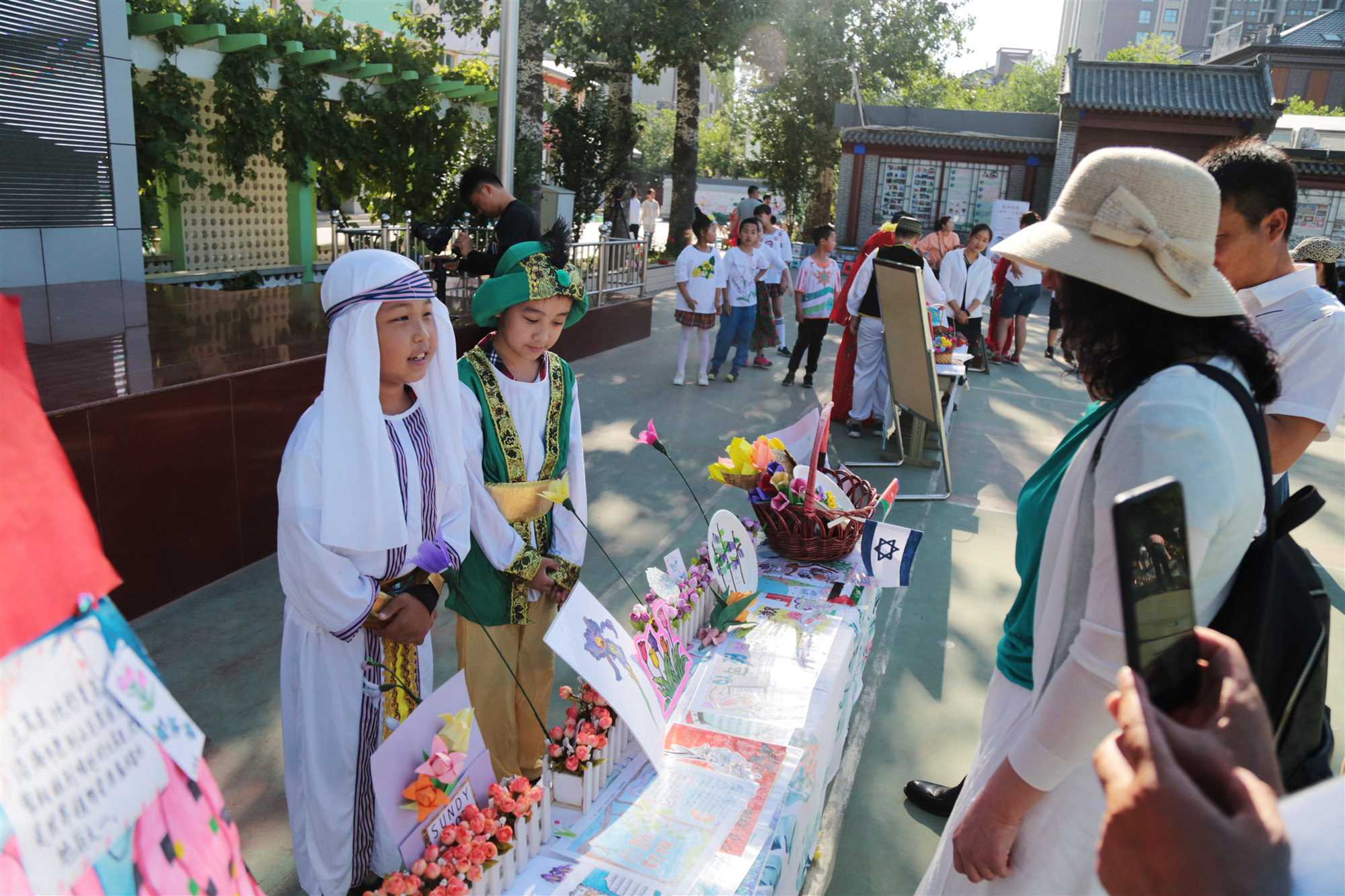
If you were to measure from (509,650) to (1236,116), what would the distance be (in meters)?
22.7

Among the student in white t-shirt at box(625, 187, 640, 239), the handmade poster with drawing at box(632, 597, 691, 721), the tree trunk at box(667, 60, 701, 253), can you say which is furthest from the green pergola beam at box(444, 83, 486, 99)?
the handmade poster with drawing at box(632, 597, 691, 721)

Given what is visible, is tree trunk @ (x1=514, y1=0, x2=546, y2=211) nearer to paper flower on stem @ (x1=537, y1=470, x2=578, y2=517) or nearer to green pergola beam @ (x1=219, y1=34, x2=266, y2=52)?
green pergola beam @ (x1=219, y1=34, x2=266, y2=52)

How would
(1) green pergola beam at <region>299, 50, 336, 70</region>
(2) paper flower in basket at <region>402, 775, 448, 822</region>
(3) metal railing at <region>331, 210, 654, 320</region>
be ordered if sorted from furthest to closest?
(1) green pergola beam at <region>299, 50, 336, 70</region> → (3) metal railing at <region>331, 210, 654, 320</region> → (2) paper flower in basket at <region>402, 775, 448, 822</region>

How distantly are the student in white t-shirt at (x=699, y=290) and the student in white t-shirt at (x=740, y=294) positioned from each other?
0.67ft

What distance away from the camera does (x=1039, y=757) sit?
1249mm

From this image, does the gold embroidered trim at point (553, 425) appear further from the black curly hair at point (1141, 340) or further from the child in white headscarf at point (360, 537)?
the black curly hair at point (1141, 340)

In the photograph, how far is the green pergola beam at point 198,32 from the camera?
8.20 meters

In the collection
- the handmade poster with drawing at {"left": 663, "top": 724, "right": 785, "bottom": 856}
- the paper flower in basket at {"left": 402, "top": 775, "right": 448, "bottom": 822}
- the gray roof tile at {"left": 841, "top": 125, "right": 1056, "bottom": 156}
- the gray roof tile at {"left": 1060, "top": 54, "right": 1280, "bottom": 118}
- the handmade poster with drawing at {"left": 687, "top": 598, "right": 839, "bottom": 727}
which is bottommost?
the handmade poster with drawing at {"left": 663, "top": 724, "right": 785, "bottom": 856}

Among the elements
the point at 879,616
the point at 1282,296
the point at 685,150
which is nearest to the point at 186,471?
the point at 879,616

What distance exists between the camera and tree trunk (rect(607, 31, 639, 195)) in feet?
45.8

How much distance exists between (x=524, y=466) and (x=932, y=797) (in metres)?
1.73

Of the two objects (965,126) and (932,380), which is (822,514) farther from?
(965,126)

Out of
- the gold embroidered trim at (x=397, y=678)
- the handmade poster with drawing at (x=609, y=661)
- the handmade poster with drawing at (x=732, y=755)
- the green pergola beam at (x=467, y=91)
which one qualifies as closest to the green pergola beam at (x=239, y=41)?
the green pergola beam at (x=467, y=91)

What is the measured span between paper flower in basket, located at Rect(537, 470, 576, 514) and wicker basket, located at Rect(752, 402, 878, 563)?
26.5 inches
